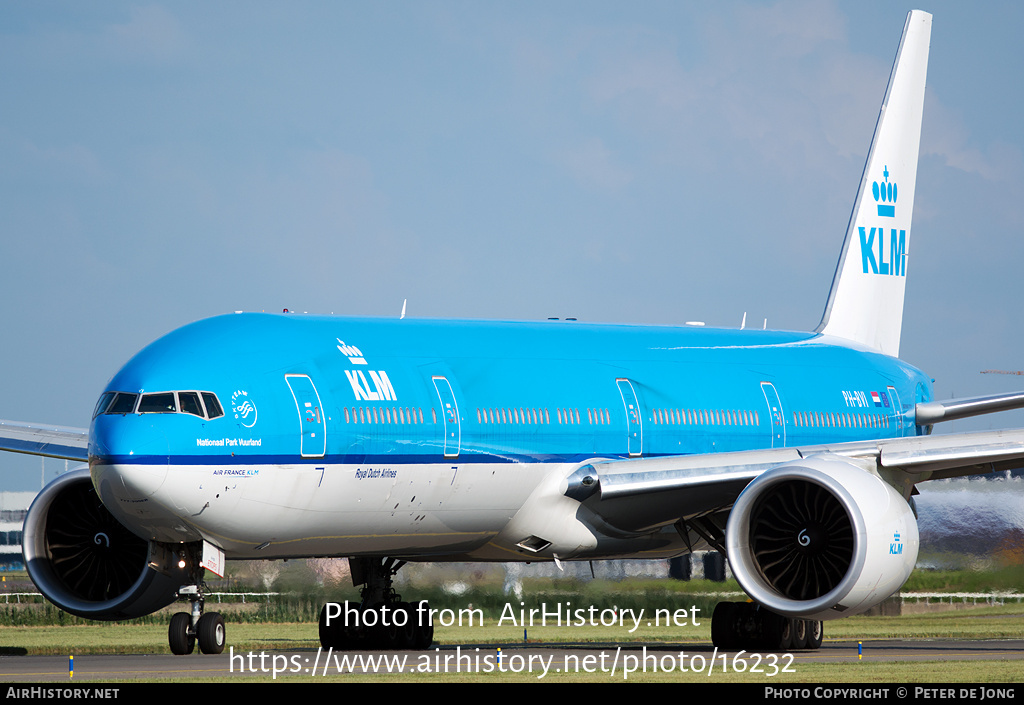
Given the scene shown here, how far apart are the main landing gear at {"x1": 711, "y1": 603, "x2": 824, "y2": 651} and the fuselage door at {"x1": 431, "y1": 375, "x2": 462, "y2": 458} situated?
4.96m

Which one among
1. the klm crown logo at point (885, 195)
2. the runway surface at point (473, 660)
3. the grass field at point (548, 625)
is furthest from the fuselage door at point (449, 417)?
the klm crown logo at point (885, 195)

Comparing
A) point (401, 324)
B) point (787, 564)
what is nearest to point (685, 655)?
point (787, 564)

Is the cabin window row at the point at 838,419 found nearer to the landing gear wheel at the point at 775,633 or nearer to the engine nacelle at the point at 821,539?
the landing gear wheel at the point at 775,633

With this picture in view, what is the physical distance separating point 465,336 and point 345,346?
220cm

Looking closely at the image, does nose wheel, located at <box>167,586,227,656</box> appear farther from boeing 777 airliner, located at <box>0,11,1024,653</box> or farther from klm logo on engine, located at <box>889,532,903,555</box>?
klm logo on engine, located at <box>889,532,903,555</box>

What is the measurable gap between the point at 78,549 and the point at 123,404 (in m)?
4.03

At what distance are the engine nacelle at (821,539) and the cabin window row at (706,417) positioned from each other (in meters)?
3.15

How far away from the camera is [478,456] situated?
62.0ft

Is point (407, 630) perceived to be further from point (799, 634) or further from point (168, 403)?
point (168, 403)

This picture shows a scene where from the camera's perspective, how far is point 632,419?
2116 centimetres

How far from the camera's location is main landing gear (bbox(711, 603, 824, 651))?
2145cm

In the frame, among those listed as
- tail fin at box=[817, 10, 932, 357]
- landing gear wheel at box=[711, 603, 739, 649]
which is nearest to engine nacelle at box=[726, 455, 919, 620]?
landing gear wheel at box=[711, 603, 739, 649]

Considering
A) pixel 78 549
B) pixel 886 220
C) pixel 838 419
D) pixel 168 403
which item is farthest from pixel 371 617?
pixel 886 220

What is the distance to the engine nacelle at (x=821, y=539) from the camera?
17.4m
